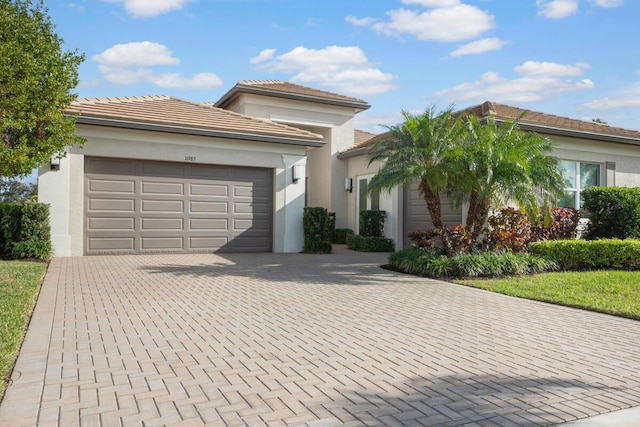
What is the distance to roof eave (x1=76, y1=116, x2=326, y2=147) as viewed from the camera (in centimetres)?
1298

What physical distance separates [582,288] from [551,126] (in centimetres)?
747

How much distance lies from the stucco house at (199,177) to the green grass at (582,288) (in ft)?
15.8

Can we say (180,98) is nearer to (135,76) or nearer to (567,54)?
(135,76)

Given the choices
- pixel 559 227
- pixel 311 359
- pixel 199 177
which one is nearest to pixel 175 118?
pixel 199 177

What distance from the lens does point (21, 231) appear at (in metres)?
11.8

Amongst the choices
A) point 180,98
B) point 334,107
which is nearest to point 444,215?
point 334,107

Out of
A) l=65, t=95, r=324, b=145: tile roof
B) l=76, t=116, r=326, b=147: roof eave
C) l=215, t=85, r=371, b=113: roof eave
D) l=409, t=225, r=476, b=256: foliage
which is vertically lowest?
l=409, t=225, r=476, b=256: foliage

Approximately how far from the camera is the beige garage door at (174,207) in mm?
13391

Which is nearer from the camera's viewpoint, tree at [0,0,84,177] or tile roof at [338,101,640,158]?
tree at [0,0,84,177]

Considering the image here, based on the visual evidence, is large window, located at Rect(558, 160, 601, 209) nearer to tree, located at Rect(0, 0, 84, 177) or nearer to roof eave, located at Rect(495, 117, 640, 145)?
roof eave, located at Rect(495, 117, 640, 145)

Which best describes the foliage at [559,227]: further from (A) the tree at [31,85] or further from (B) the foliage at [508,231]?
(A) the tree at [31,85]

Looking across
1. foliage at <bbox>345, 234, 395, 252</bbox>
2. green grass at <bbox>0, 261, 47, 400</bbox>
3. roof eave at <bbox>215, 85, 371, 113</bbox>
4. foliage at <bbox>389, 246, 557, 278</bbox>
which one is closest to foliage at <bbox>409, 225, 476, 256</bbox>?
foliage at <bbox>389, 246, 557, 278</bbox>

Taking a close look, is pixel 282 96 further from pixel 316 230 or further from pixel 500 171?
pixel 500 171

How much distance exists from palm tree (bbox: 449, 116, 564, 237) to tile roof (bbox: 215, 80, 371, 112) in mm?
9386
